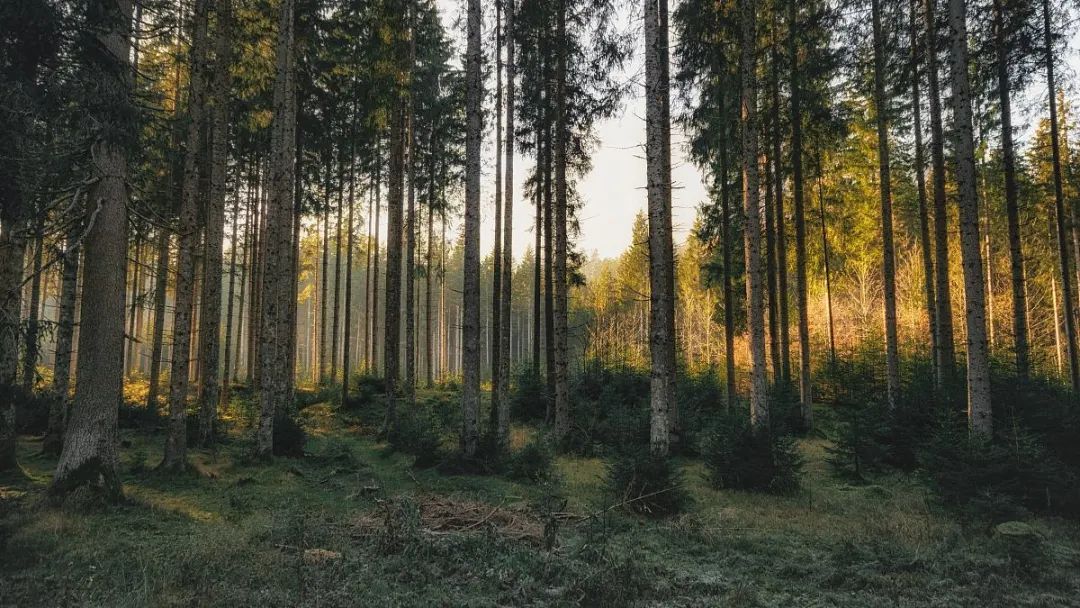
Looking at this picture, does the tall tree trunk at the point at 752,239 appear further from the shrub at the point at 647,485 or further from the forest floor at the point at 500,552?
the shrub at the point at 647,485

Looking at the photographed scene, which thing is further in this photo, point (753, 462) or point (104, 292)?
point (753, 462)

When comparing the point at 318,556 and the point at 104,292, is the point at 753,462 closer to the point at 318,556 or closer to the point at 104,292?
the point at 318,556

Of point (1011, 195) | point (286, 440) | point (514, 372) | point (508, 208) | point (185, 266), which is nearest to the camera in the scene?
point (185, 266)

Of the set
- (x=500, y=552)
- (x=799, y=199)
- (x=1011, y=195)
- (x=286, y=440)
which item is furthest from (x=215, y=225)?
(x=1011, y=195)

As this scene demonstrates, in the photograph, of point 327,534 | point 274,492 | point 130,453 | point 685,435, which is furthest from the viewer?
point 685,435

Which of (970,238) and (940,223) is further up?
(940,223)

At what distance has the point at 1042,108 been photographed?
15164mm

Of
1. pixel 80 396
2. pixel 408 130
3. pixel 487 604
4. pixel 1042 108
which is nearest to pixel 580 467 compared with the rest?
pixel 487 604

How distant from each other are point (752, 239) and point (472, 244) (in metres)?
6.19

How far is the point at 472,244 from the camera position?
1180 cm

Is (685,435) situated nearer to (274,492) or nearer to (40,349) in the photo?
(274,492)

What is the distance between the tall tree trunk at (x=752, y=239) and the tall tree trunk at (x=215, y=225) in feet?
38.7

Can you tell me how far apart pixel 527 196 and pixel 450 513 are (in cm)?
1328

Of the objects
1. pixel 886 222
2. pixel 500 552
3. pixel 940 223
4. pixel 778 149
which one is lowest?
pixel 500 552
